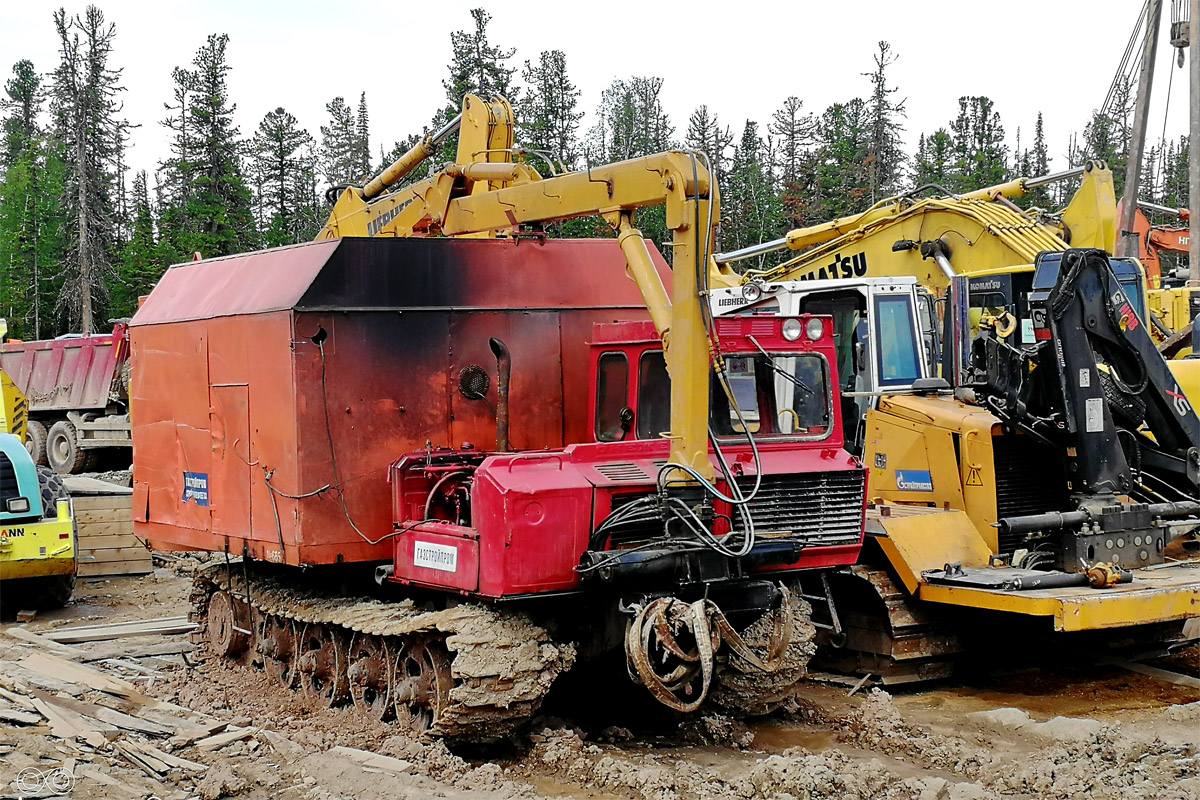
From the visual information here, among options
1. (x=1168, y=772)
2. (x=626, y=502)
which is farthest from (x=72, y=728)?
(x=1168, y=772)

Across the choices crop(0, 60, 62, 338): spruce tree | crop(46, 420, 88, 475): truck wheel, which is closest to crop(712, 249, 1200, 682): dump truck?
crop(46, 420, 88, 475): truck wheel

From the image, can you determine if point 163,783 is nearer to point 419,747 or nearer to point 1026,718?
point 419,747

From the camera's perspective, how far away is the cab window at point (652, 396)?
8.22 metres

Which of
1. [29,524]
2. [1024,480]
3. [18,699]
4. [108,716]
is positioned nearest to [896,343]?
[1024,480]

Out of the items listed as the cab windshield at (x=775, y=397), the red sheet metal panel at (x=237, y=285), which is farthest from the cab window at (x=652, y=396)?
the red sheet metal panel at (x=237, y=285)

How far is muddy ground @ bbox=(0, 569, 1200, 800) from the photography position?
22.5 feet

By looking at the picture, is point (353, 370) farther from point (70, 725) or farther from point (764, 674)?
point (764, 674)

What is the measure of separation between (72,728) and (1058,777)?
5742 mm

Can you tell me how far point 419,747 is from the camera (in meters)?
7.66

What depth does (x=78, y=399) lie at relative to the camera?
1051 inches

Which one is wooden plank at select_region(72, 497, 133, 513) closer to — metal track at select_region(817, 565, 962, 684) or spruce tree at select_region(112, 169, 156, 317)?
metal track at select_region(817, 565, 962, 684)

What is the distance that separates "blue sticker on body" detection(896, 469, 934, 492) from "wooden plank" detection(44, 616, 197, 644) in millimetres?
6228

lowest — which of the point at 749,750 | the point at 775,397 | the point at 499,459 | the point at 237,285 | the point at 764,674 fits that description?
the point at 749,750

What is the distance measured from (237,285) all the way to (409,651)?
318 cm
